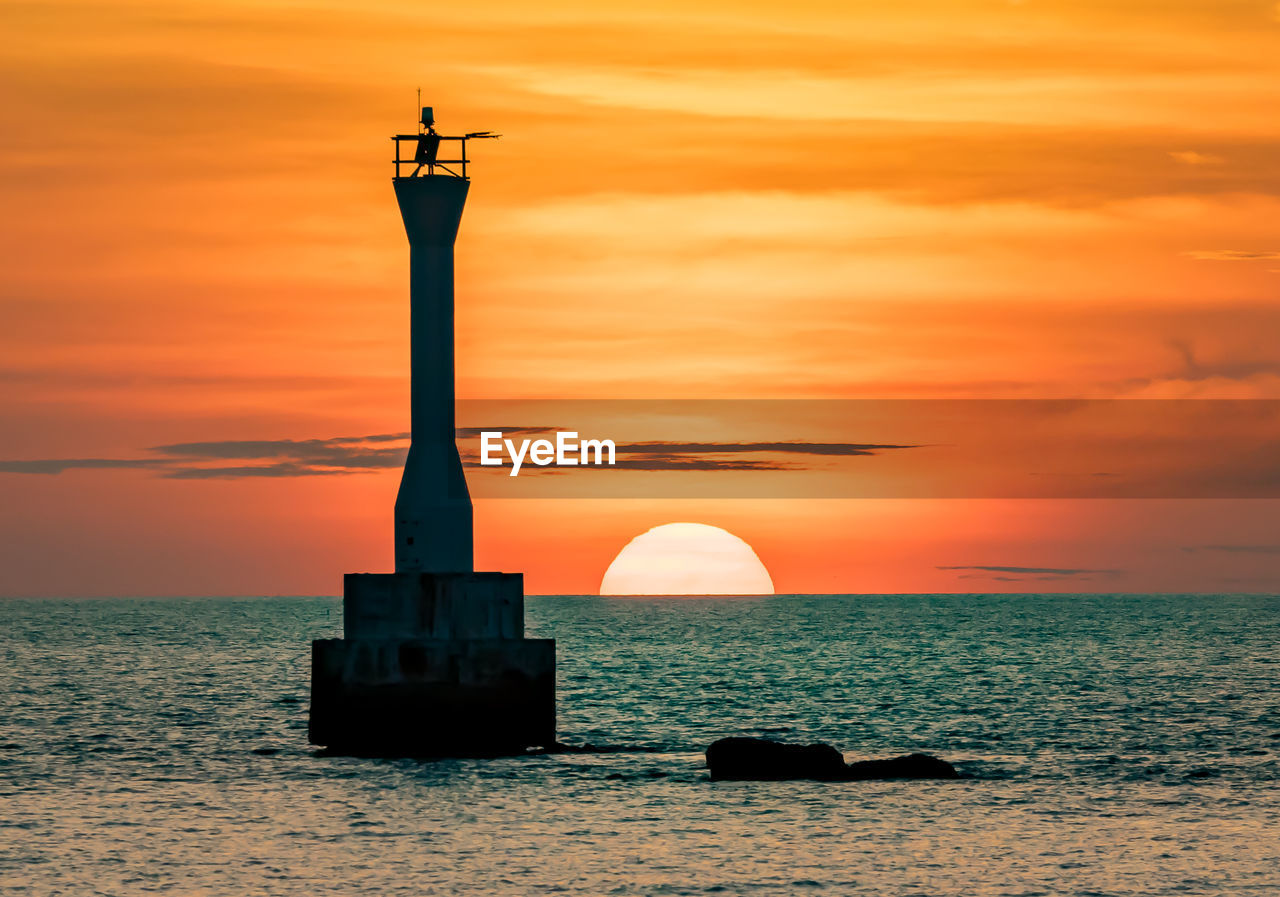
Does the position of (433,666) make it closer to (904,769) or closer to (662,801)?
(662,801)

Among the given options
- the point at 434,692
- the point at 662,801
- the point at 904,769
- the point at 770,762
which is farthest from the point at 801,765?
the point at 434,692

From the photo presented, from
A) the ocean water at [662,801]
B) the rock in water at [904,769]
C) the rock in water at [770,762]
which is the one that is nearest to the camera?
the ocean water at [662,801]

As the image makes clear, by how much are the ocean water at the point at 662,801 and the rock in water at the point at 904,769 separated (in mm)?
783

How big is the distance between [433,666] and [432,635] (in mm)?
818

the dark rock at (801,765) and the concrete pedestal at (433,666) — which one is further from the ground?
the concrete pedestal at (433,666)

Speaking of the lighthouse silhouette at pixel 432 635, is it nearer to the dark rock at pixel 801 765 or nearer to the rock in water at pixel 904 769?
the dark rock at pixel 801 765

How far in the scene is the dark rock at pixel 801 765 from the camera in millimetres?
41906

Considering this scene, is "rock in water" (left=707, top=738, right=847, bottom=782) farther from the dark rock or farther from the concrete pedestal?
the concrete pedestal

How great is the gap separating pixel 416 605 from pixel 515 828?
9.06m

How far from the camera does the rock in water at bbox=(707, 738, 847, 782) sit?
4188 centimetres

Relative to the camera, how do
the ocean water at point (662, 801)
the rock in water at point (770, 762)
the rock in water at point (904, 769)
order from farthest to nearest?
the rock in water at point (904, 769) → the rock in water at point (770, 762) → the ocean water at point (662, 801)

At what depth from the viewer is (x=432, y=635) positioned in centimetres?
4228

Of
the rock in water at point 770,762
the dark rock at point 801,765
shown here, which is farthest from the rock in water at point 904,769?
the rock in water at point 770,762

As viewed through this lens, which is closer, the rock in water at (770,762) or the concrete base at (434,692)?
the rock in water at (770,762)
